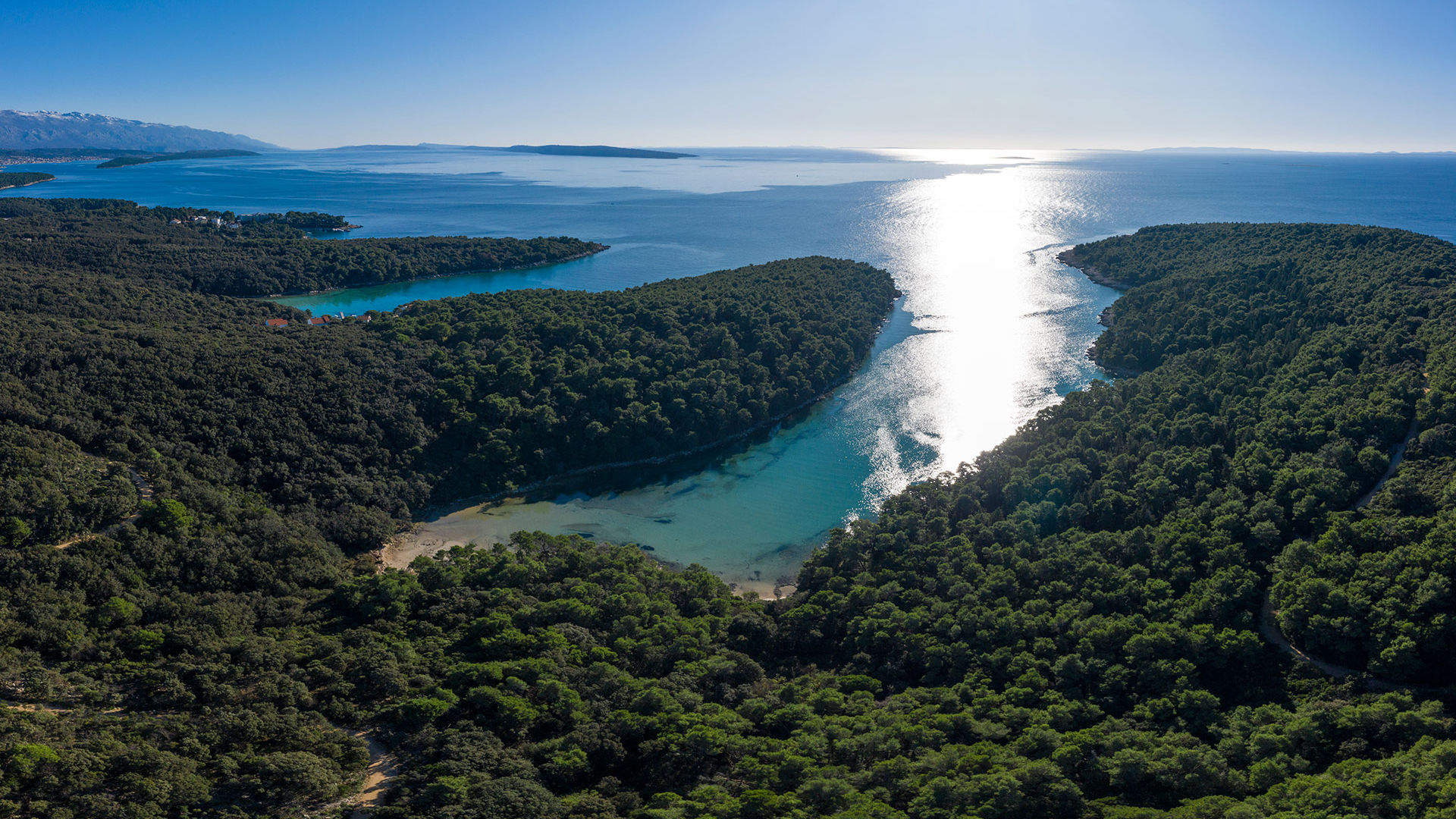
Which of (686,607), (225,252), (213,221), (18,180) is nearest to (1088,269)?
(686,607)

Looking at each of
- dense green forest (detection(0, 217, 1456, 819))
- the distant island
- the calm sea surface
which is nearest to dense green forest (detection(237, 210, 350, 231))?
the calm sea surface

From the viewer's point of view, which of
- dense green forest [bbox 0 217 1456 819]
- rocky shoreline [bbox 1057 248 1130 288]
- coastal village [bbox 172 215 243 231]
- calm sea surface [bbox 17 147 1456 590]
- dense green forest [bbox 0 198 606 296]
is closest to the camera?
dense green forest [bbox 0 217 1456 819]

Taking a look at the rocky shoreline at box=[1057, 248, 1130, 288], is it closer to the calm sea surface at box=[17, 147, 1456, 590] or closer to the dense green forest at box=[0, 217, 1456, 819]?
the calm sea surface at box=[17, 147, 1456, 590]

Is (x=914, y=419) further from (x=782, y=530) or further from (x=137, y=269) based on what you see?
(x=137, y=269)

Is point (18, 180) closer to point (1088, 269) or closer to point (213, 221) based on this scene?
point (213, 221)

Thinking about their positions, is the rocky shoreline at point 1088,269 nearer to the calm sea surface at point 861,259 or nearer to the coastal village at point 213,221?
the calm sea surface at point 861,259

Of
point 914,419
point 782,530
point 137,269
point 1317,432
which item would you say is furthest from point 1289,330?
point 137,269
